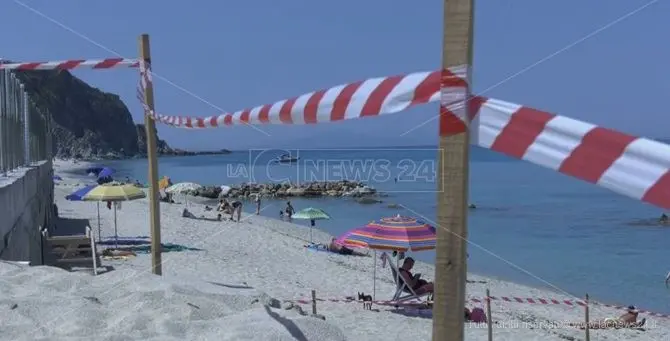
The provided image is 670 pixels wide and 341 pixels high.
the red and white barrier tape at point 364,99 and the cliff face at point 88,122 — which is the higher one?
the cliff face at point 88,122

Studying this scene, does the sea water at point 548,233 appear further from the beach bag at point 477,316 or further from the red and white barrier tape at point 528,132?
the beach bag at point 477,316

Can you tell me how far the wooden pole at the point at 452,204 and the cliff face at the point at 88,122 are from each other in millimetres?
113994

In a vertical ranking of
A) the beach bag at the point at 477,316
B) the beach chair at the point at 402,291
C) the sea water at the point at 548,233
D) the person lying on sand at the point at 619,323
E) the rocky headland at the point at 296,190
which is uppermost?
the beach chair at the point at 402,291

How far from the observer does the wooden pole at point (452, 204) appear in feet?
7.36

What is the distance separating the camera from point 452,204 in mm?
2332

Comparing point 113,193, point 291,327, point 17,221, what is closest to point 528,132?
point 291,327

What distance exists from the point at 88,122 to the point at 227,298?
445 ft

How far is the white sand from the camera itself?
4195 millimetres

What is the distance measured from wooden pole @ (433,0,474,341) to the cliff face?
11399cm

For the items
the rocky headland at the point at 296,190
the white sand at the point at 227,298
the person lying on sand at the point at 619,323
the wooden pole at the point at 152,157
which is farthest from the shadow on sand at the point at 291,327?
the rocky headland at the point at 296,190

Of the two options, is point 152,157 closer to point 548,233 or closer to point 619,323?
point 619,323

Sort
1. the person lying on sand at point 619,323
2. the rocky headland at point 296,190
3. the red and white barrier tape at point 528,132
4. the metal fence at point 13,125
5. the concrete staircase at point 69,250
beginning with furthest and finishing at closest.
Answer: the rocky headland at point 296,190, the person lying on sand at point 619,323, the concrete staircase at point 69,250, the metal fence at point 13,125, the red and white barrier tape at point 528,132

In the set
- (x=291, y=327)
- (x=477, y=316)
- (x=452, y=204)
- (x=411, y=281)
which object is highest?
(x=452, y=204)

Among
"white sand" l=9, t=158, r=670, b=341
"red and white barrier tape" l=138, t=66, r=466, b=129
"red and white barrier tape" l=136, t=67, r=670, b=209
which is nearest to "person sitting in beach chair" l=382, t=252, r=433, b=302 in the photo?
"white sand" l=9, t=158, r=670, b=341
